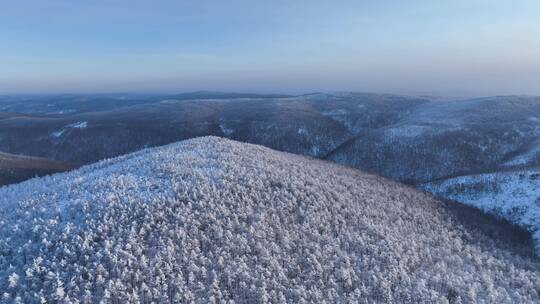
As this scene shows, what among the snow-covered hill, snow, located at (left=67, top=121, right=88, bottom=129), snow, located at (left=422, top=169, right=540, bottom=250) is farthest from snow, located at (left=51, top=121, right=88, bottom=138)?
snow, located at (left=422, top=169, right=540, bottom=250)

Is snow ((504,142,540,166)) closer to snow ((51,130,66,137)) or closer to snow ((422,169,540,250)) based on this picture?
snow ((422,169,540,250))

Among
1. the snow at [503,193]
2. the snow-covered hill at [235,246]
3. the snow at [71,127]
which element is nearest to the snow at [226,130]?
the snow at [71,127]

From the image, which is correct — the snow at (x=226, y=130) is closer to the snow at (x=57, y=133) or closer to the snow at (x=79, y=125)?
the snow at (x=79, y=125)

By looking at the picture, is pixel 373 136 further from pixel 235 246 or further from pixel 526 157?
pixel 235 246

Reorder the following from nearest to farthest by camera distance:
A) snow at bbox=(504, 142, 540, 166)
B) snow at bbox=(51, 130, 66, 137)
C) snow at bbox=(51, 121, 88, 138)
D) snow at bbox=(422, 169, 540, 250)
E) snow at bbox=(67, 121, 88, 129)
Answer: snow at bbox=(422, 169, 540, 250) < snow at bbox=(504, 142, 540, 166) < snow at bbox=(51, 130, 66, 137) < snow at bbox=(51, 121, 88, 138) < snow at bbox=(67, 121, 88, 129)

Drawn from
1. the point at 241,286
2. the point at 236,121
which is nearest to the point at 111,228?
the point at 241,286

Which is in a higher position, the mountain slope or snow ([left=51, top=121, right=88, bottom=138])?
snow ([left=51, top=121, right=88, bottom=138])

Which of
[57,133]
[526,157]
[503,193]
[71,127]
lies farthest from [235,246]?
[71,127]
